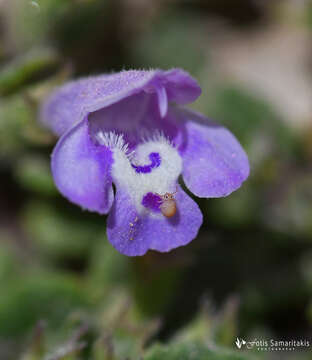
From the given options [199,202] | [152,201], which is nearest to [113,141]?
[152,201]

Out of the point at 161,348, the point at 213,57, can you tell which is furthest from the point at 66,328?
the point at 213,57

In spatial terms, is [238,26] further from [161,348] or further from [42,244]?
[161,348]

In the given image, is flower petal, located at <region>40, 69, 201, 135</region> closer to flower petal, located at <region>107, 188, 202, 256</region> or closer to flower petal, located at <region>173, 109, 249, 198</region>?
flower petal, located at <region>173, 109, 249, 198</region>

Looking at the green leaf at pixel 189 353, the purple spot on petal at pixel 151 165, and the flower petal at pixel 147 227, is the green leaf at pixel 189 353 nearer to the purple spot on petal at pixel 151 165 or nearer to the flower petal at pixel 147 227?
the flower petal at pixel 147 227

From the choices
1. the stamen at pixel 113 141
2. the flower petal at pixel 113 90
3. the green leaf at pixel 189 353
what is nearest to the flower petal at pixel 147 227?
the stamen at pixel 113 141

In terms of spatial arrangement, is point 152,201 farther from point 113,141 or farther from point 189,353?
point 189,353

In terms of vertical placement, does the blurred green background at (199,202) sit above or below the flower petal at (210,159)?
below
